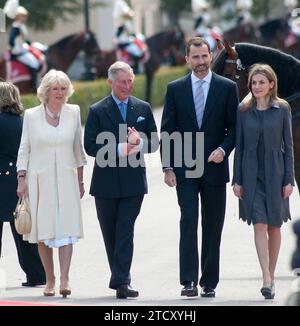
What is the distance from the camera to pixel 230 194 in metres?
17.0

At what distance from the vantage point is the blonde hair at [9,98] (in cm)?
1092

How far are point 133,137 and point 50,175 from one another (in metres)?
0.70

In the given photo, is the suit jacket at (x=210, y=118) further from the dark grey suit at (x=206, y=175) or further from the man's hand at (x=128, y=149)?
the man's hand at (x=128, y=149)

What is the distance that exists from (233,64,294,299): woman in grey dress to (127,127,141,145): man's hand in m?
0.72

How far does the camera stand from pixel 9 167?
36.4 ft

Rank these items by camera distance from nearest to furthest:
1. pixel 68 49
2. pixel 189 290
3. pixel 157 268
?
pixel 189 290
pixel 157 268
pixel 68 49

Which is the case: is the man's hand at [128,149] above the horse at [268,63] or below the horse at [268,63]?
below

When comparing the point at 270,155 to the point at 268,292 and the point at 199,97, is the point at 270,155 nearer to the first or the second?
the point at 199,97

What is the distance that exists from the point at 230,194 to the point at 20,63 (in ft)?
40.5

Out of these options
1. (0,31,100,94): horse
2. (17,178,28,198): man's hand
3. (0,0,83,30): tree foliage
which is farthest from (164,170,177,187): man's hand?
(0,0,83,30): tree foliage

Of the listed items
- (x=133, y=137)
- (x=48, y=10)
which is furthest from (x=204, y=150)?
(x=48, y=10)

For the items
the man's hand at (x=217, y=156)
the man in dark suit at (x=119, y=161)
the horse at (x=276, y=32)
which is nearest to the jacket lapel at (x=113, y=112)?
the man in dark suit at (x=119, y=161)

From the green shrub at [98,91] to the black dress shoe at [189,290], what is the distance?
13.5 meters
